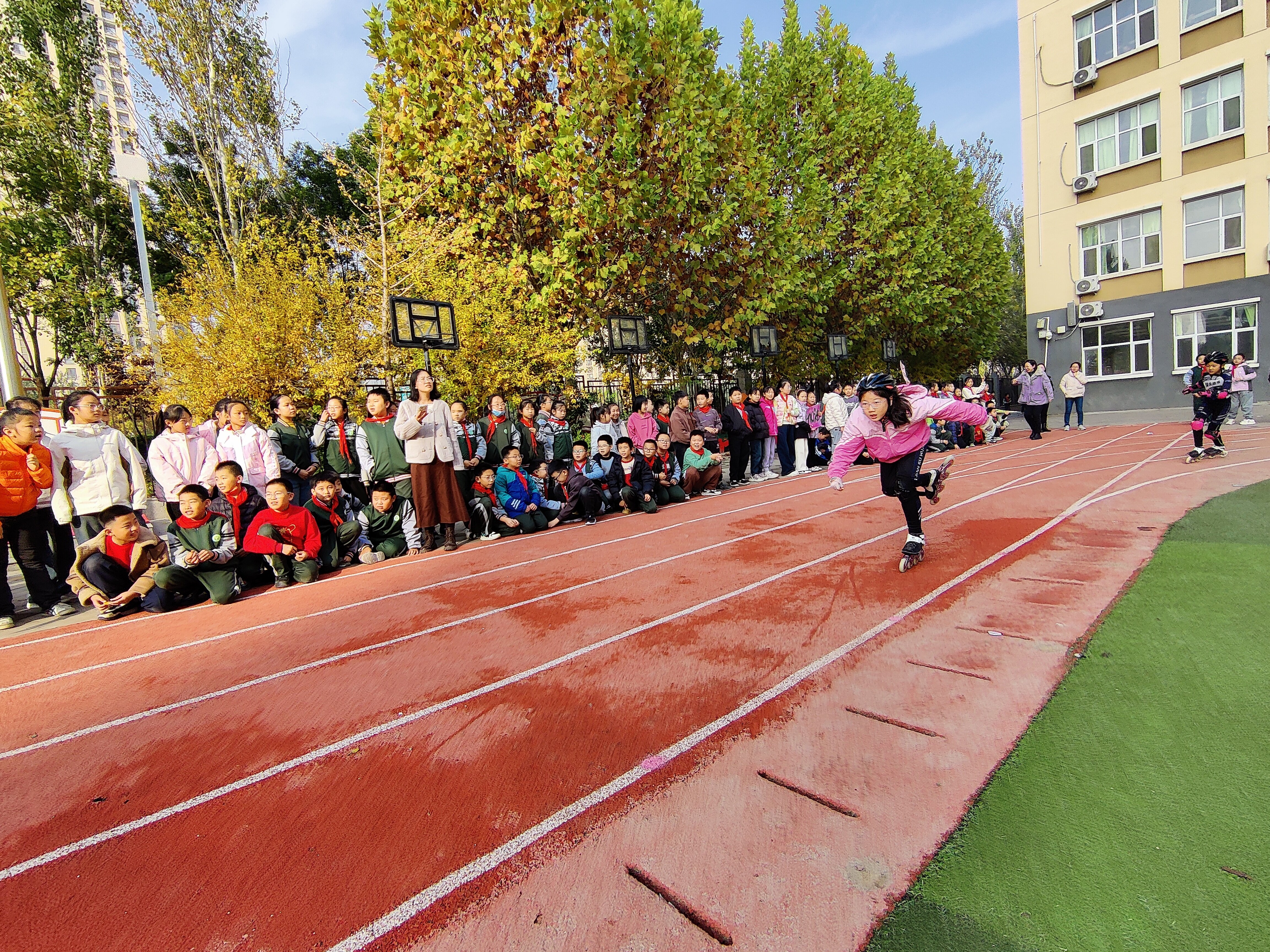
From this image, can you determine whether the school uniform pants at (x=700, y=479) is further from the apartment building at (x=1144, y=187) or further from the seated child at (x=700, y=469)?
the apartment building at (x=1144, y=187)

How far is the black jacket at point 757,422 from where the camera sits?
39.6 feet

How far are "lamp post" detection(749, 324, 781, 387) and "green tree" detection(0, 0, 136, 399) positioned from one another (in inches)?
671

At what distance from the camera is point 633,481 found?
9.82m

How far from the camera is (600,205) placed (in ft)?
40.0

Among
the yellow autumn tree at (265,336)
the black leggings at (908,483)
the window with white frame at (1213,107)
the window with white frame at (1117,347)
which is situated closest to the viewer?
the black leggings at (908,483)

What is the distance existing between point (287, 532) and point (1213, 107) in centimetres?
2473

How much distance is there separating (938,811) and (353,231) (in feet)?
47.6

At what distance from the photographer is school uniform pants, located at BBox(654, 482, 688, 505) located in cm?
1017

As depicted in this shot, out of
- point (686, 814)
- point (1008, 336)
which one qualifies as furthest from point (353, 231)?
point (1008, 336)

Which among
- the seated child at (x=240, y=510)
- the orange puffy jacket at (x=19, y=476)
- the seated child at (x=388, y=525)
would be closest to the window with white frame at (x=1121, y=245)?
the seated child at (x=388, y=525)

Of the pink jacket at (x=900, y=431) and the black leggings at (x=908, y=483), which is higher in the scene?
the pink jacket at (x=900, y=431)

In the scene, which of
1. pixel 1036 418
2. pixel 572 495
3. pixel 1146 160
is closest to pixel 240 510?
pixel 572 495

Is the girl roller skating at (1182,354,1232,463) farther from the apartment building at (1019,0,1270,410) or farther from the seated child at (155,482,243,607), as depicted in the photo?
the seated child at (155,482,243,607)

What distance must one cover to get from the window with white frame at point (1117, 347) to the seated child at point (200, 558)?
23.7 m
